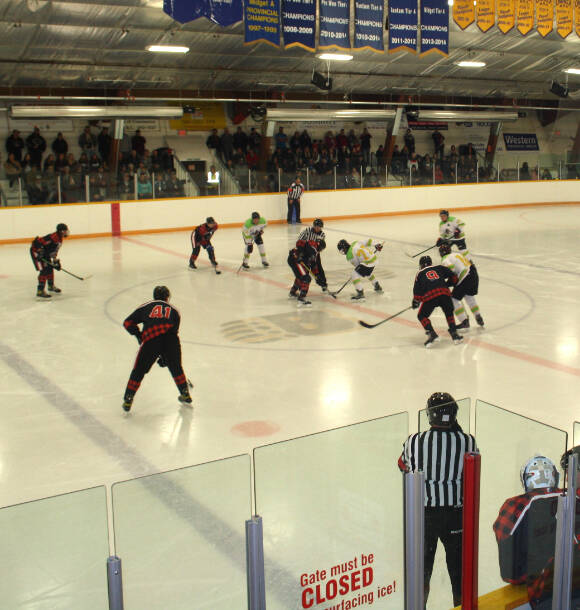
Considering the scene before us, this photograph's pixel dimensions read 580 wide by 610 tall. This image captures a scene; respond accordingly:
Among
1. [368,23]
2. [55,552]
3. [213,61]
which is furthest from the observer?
[213,61]

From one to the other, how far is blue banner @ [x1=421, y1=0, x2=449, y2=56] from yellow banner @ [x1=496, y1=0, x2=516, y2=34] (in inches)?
56.6

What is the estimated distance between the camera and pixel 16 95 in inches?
757

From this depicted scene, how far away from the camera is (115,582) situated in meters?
2.68

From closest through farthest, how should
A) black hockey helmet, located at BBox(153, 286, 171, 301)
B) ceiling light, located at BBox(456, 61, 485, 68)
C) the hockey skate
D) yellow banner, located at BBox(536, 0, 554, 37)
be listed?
black hockey helmet, located at BBox(153, 286, 171, 301) < the hockey skate < yellow banner, located at BBox(536, 0, 554, 37) < ceiling light, located at BBox(456, 61, 485, 68)

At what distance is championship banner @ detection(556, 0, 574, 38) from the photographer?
19047 millimetres

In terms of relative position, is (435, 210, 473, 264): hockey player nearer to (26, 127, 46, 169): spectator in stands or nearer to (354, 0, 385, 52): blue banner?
(354, 0, 385, 52): blue banner

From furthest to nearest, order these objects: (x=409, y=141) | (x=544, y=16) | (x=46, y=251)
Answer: (x=409, y=141) → (x=544, y=16) → (x=46, y=251)

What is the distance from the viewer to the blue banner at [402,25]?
55.5ft

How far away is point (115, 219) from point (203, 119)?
225 inches

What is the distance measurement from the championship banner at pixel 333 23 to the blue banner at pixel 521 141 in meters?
14.8

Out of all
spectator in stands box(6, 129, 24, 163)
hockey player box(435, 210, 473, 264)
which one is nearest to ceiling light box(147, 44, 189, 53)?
spectator in stands box(6, 129, 24, 163)

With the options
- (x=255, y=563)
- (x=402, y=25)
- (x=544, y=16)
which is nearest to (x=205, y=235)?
(x=402, y=25)

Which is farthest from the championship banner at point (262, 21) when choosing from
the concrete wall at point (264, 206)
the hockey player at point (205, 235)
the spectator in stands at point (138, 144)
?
the spectator in stands at point (138, 144)

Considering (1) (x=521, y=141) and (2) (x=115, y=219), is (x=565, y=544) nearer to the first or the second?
(2) (x=115, y=219)
